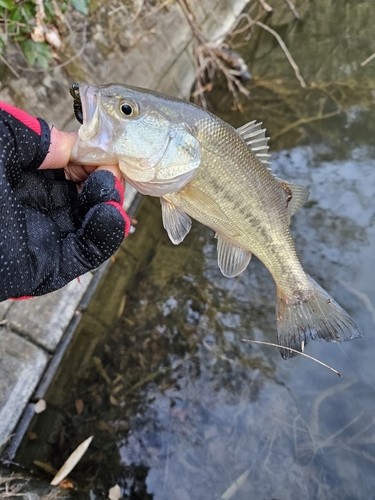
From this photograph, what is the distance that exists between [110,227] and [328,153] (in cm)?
332

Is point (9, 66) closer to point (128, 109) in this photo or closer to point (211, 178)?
point (128, 109)

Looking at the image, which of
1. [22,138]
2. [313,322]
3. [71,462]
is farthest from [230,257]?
[71,462]

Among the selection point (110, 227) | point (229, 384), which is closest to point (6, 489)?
point (229, 384)

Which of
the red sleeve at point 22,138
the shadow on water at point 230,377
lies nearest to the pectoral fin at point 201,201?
the red sleeve at point 22,138

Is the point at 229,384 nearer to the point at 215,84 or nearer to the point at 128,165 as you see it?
the point at 128,165

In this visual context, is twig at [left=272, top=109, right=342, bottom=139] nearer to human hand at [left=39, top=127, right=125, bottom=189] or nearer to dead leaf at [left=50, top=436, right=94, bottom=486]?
human hand at [left=39, top=127, right=125, bottom=189]

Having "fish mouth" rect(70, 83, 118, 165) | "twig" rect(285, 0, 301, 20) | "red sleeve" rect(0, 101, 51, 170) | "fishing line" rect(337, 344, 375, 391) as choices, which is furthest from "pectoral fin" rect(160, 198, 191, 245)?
"twig" rect(285, 0, 301, 20)

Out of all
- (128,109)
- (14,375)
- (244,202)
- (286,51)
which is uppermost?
(286,51)

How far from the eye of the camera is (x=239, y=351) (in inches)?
146

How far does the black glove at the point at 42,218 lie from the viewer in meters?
1.82

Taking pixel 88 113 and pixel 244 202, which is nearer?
pixel 88 113

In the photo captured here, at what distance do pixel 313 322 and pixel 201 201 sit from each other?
1072mm

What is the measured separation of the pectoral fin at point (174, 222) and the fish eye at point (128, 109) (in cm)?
50

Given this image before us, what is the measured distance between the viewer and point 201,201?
2141mm
